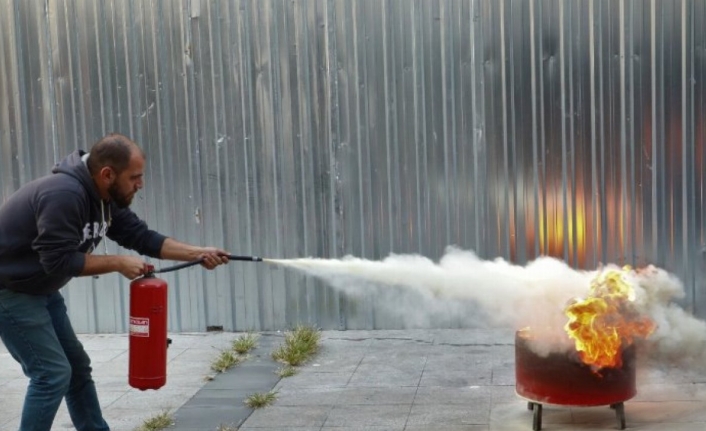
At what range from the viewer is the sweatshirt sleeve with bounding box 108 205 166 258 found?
6461mm

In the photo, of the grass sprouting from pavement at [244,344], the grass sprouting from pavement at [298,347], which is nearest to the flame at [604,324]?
the grass sprouting from pavement at [298,347]

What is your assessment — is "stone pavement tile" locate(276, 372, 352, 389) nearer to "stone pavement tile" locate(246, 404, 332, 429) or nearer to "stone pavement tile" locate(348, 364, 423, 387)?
"stone pavement tile" locate(348, 364, 423, 387)

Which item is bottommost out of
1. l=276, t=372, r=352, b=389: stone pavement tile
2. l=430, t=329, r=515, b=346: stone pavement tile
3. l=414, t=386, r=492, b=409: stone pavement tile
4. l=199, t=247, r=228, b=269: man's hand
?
l=414, t=386, r=492, b=409: stone pavement tile

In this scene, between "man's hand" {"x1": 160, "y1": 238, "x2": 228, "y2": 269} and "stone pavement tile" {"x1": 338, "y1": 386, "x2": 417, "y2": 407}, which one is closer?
"man's hand" {"x1": 160, "y1": 238, "x2": 228, "y2": 269}

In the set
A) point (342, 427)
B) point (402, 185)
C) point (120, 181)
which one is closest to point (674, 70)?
point (402, 185)

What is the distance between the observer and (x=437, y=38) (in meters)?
9.48

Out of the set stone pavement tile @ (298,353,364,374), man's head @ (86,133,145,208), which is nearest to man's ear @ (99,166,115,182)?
man's head @ (86,133,145,208)

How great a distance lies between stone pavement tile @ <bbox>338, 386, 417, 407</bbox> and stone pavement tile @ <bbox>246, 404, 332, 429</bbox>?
10.5 inches

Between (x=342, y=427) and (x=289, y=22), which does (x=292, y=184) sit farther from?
(x=342, y=427)

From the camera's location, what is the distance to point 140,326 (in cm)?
619

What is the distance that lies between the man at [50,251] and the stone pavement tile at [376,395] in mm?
2341

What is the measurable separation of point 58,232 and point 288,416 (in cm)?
248

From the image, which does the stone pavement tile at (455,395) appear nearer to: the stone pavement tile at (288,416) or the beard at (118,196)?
the stone pavement tile at (288,416)

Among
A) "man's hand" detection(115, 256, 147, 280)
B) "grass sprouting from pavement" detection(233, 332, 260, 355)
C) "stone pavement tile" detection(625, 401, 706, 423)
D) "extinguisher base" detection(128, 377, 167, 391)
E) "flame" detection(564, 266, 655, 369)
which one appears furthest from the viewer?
"grass sprouting from pavement" detection(233, 332, 260, 355)
